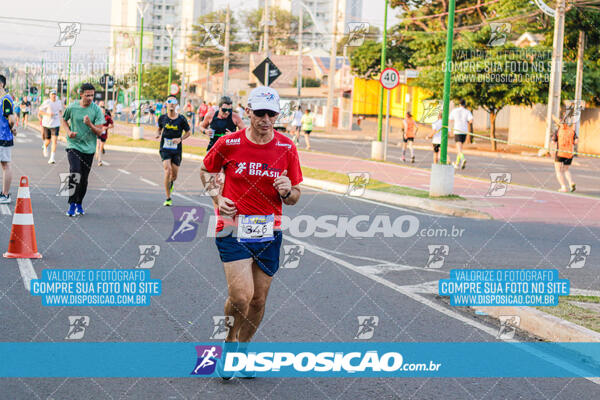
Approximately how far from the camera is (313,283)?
28.9 ft

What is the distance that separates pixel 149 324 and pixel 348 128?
2487 inches

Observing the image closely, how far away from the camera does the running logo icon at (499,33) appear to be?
41625 mm

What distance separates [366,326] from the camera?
6996 millimetres

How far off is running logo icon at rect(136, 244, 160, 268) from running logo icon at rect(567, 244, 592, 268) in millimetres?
5068

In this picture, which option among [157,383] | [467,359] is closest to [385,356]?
[467,359]

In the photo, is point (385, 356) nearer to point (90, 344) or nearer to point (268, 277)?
point (268, 277)

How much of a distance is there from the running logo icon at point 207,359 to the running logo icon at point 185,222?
546cm

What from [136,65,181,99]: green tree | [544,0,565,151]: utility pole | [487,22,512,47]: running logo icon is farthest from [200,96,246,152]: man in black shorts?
[136,65,181,99]: green tree

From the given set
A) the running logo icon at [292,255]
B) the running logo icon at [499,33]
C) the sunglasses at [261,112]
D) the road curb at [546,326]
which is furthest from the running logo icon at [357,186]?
the running logo icon at [499,33]

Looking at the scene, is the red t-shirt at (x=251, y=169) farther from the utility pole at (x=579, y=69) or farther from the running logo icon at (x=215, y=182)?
the utility pole at (x=579, y=69)

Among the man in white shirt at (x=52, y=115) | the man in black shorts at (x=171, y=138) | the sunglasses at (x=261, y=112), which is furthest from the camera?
the man in white shirt at (x=52, y=115)

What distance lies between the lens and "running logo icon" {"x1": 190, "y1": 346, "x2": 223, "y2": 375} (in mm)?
5684

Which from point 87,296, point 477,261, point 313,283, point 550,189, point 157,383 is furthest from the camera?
point 550,189

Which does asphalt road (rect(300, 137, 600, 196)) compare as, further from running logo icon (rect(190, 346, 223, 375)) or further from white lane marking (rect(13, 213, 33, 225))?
running logo icon (rect(190, 346, 223, 375))
